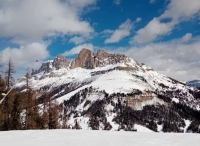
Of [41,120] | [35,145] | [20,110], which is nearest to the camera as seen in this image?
[35,145]

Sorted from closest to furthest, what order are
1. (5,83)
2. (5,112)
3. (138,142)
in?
1. (138,142)
2. (5,83)
3. (5,112)

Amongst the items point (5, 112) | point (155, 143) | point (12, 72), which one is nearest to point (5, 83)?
point (12, 72)

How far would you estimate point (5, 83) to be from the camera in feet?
152

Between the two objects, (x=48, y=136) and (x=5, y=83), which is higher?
(x=5, y=83)

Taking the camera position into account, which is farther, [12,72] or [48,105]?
[48,105]

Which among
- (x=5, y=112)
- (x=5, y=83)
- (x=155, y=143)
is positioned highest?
(x=5, y=83)

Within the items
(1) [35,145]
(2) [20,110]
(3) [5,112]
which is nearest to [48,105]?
(2) [20,110]

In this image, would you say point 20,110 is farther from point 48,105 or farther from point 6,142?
point 6,142

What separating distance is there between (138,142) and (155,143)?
4.18ft

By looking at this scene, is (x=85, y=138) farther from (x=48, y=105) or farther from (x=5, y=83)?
(x=48, y=105)

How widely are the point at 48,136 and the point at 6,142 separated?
408 centimetres

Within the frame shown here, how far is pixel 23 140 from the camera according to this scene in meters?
22.8

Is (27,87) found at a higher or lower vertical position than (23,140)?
higher

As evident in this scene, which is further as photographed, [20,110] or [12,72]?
[20,110]
